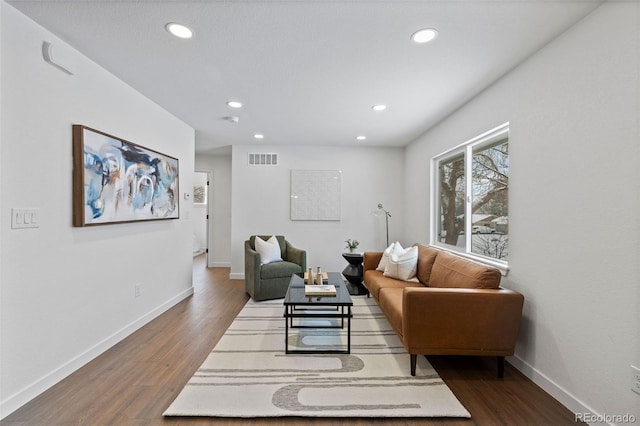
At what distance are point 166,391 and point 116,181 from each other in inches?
71.4

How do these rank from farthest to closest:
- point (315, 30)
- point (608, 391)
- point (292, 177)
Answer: point (292, 177) → point (315, 30) → point (608, 391)

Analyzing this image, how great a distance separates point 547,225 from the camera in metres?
2.07

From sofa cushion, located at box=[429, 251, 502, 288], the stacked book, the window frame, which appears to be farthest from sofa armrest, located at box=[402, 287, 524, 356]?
the stacked book

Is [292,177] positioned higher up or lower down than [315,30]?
lower down

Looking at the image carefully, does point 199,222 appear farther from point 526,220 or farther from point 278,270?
point 526,220

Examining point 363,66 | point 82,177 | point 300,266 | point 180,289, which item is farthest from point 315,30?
point 180,289

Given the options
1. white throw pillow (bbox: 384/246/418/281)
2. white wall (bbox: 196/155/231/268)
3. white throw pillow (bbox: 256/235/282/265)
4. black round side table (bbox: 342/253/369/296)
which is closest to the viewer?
white throw pillow (bbox: 384/246/418/281)

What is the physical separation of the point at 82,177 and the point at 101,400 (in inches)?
62.6

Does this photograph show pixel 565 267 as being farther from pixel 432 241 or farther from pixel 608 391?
pixel 432 241

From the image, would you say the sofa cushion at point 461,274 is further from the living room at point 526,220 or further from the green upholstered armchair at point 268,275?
the green upholstered armchair at point 268,275

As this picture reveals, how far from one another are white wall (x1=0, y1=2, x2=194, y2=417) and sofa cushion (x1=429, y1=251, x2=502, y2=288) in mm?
3100

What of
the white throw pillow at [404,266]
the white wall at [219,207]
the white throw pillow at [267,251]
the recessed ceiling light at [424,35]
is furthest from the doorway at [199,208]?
the recessed ceiling light at [424,35]

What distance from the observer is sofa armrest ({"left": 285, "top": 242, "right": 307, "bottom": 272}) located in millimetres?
4328

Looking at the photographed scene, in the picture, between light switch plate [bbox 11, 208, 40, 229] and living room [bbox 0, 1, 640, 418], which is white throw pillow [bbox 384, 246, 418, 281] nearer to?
living room [bbox 0, 1, 640, 418]
